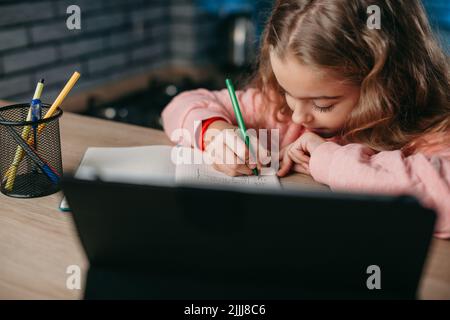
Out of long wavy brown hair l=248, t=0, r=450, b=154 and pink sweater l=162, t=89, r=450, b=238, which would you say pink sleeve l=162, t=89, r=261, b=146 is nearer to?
long wavy brown hair l=248, t=0, r=450, b=154

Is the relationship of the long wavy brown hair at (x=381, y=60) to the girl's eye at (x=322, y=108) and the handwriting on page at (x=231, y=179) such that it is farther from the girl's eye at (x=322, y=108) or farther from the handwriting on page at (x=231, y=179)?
the handwriting on page at (x=231, y=179)

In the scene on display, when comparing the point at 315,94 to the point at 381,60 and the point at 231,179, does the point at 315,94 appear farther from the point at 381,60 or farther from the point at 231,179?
the point at 231,179

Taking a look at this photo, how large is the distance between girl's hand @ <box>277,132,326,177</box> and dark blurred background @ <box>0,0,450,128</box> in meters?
0.70

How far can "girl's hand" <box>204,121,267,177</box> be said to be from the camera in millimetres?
919

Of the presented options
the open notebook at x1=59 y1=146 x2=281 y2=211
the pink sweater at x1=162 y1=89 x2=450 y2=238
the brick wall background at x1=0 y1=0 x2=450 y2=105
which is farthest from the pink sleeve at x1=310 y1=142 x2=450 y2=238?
the brick wall background at x1=0 y1=0 x2=450 y2=105

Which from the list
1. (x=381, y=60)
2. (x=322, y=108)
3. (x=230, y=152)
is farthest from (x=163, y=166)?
(x=381, y=60)

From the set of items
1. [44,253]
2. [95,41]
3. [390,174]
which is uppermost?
[95,41]

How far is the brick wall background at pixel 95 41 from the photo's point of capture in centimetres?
198

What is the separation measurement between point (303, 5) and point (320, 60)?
138mm

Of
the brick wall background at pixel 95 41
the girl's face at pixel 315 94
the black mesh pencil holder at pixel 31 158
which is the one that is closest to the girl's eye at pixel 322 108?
the girl's face at pixel 315 94

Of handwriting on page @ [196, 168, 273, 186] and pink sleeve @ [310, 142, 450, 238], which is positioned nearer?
pink sleeve @ [310, 142, 450, 238]

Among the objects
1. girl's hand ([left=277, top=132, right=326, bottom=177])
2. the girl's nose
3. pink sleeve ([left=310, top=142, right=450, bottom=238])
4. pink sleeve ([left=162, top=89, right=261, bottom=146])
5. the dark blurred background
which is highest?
the dark blurred background

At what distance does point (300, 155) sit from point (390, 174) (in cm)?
Answer: 21

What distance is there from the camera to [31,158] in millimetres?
838
